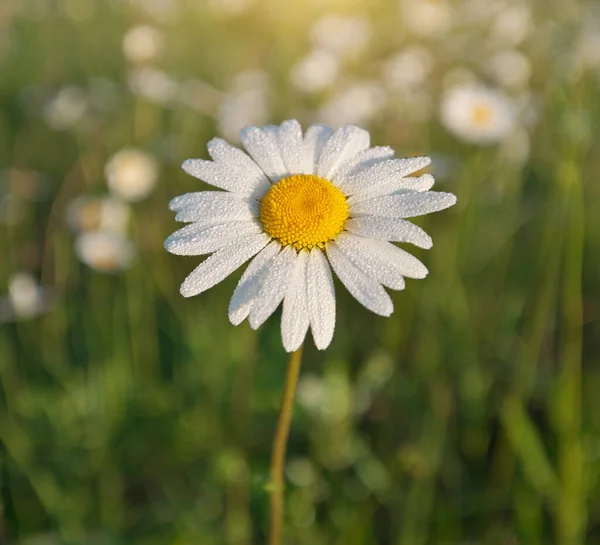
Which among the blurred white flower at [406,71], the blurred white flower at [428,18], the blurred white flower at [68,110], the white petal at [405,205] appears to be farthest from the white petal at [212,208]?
the blurred white flower at [428,18]

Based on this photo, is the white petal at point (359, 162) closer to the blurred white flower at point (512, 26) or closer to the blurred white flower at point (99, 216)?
Answer: the blurred white flower at point (99, 216)

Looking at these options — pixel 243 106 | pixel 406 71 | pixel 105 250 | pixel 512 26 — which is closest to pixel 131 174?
pixel 105 250

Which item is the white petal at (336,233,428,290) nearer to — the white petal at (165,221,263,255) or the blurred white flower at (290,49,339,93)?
the white petal at (165,221,263,255)

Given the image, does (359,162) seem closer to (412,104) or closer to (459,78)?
(412,104)

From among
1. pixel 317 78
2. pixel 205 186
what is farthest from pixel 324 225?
pixel 317 78

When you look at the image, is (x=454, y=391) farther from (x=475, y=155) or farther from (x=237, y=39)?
(x=237, y=39)
